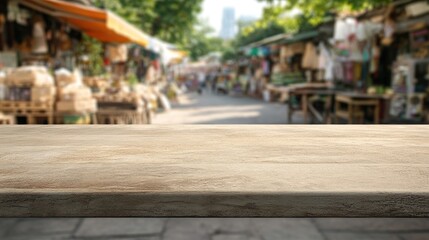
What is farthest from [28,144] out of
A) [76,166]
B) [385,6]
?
[385,6]

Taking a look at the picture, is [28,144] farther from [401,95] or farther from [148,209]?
[401,95]

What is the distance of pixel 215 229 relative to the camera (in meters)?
2.86

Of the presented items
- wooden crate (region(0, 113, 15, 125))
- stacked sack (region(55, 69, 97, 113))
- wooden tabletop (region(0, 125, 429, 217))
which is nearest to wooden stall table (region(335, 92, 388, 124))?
stacked sack (region(55, 69, 97, 113))

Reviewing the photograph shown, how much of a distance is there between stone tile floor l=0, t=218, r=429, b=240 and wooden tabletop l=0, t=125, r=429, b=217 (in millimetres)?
1662

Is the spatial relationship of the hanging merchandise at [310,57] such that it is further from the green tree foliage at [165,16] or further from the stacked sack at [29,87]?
the stacked sack at [29,87]

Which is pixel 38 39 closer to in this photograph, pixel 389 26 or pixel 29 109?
pixel 29 109

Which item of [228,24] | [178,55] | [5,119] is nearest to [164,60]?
[178,55]

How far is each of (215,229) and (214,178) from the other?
2120mm

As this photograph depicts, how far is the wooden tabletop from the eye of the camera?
76cm

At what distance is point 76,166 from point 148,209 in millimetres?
271

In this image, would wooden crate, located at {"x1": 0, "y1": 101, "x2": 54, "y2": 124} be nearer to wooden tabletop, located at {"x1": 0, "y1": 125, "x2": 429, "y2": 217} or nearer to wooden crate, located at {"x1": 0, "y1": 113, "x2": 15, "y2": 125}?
wooden crate, located at {"x1": 0, "y1": 113, "x2": 15, "y2": 125}

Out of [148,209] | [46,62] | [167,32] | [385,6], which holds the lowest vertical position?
[148,209]

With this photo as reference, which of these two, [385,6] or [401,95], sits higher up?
[385,6]

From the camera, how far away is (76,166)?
95 cm
